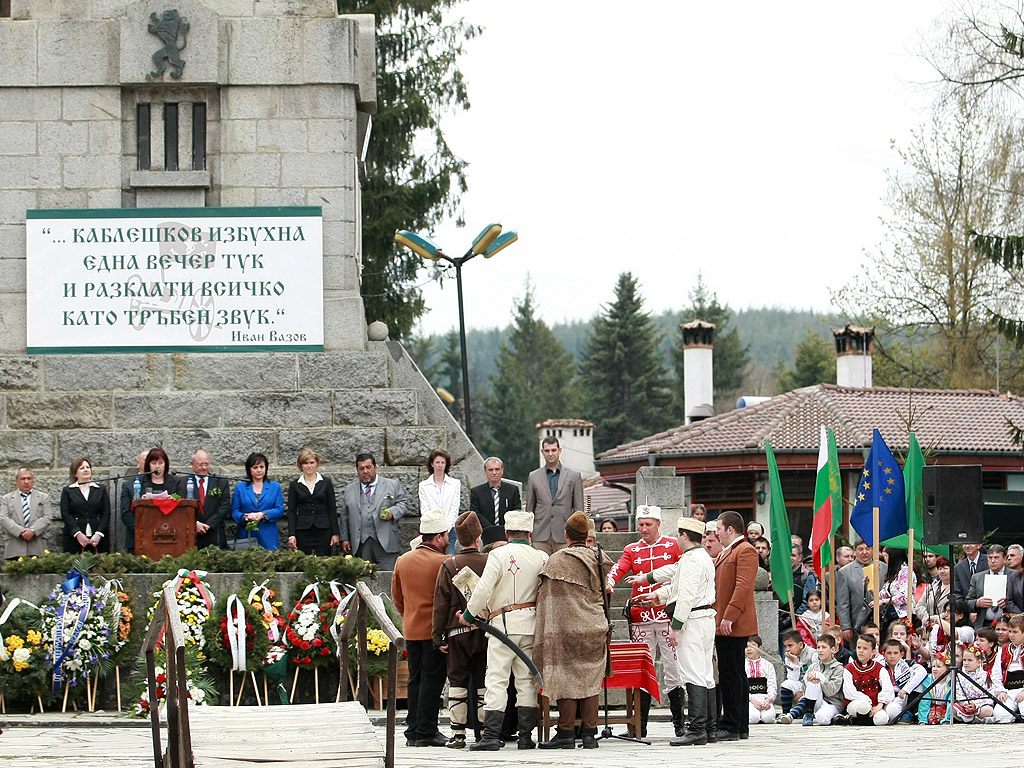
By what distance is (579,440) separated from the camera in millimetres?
50938

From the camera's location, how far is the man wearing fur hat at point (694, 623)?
34.1ft

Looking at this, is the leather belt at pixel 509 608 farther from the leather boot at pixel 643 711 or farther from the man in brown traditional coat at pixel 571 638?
the leather boot at pixel 643 711

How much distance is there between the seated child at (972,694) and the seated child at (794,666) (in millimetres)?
1257

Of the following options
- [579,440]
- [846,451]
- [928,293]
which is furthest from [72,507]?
[579,440]

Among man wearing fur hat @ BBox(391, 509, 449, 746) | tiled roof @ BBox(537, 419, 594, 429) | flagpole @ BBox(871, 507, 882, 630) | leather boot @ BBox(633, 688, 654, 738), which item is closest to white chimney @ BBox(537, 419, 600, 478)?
tiled roof @ BBox(537, 419, 594, 429)

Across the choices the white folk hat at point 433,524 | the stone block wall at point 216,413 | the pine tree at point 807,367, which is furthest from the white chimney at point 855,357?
the white folk hat at point 433,524

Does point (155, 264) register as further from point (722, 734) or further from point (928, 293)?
point (928, 293)

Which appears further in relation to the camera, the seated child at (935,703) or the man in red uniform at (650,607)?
the seated child at (935,703)

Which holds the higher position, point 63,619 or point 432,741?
point 63,619

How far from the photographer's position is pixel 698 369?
3988 cm

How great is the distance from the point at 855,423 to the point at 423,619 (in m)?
22.8

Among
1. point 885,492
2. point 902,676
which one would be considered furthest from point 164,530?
point 885,492

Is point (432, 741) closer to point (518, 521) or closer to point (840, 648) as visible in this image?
point (518, 521)

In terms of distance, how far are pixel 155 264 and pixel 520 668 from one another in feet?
20.3
